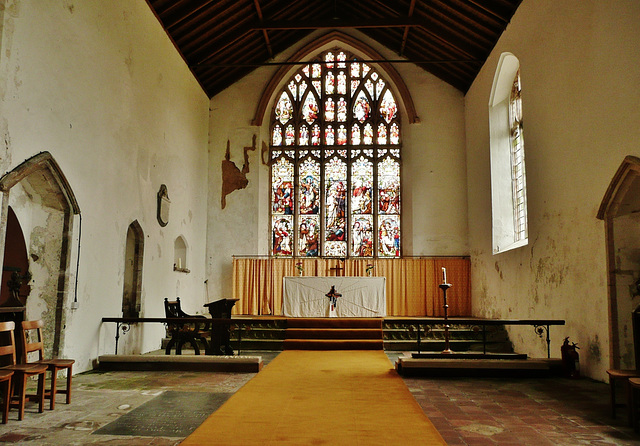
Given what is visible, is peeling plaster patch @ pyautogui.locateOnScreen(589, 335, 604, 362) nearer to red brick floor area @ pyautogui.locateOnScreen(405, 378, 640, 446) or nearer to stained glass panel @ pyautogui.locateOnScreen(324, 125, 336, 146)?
red brick floor area @ pyautogui.locateOnScreen(405, 378, 640, 446)

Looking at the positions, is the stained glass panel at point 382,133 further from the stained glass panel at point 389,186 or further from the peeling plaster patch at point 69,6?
the peeling plaster patch at point 69,6

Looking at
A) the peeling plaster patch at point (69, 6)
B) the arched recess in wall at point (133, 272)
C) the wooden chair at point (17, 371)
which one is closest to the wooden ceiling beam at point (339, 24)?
the peeling plaster patch at point (69, 6)

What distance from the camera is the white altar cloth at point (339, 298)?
1020 cm

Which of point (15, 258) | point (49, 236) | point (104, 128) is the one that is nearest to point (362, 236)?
point (104, 128)

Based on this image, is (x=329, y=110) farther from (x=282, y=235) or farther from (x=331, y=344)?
(x=331, y=344)

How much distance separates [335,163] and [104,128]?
6.61m

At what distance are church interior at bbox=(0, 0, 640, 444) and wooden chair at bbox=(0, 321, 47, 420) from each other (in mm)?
167

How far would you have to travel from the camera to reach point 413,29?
39.1 ft

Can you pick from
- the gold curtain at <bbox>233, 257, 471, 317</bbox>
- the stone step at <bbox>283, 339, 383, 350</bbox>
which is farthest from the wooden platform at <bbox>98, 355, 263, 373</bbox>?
the gold curtain at <bbox>233, 257, 471, 317</bbox>

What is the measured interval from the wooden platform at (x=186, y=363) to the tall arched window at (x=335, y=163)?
609cm

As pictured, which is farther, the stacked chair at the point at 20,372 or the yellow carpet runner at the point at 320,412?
the stacked chair at the point at 20,372

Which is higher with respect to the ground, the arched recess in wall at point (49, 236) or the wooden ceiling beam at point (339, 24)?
the wooden ceiling beam at point (339, 24)

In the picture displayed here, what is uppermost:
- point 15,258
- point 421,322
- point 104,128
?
point 104,128

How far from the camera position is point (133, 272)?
879 cm
